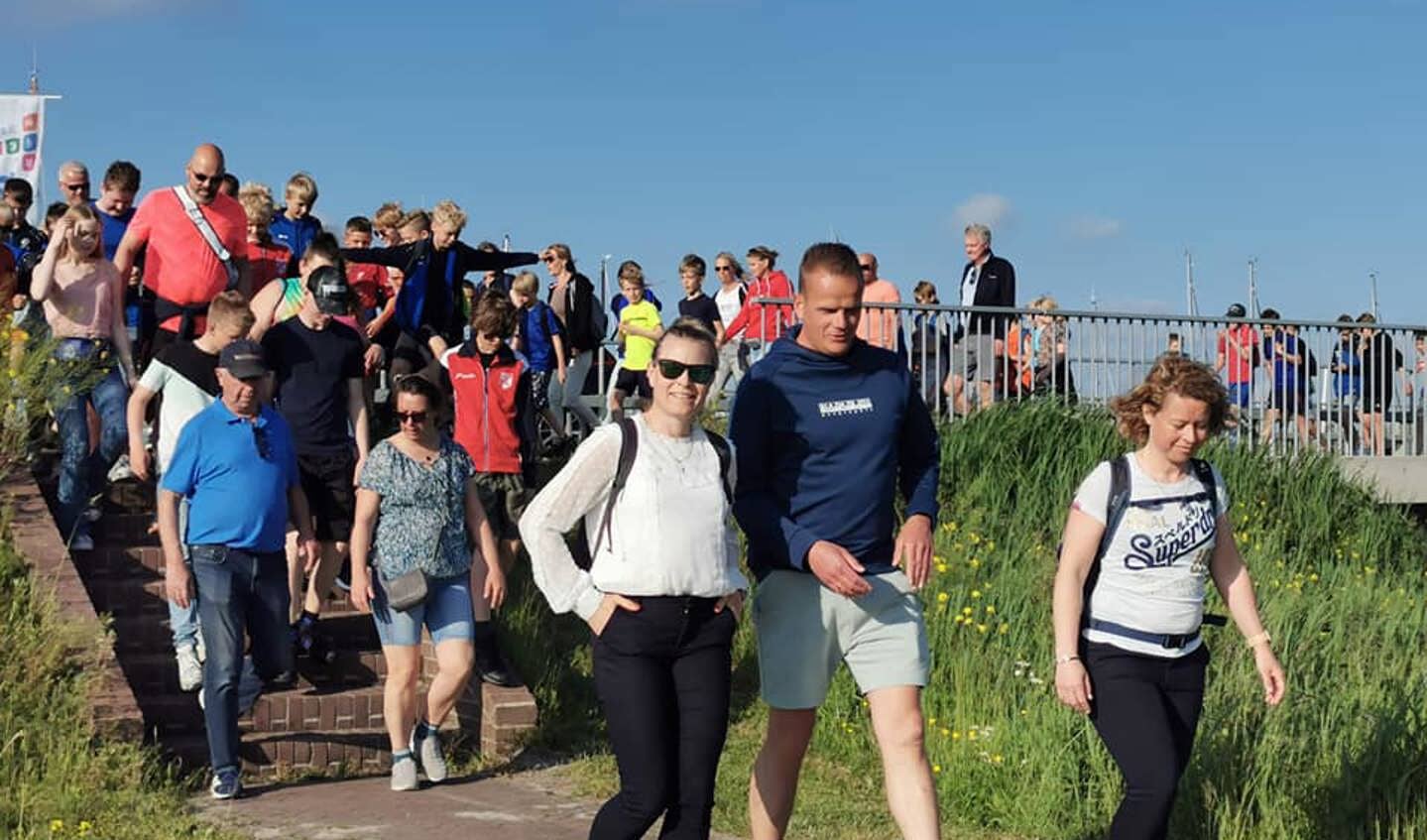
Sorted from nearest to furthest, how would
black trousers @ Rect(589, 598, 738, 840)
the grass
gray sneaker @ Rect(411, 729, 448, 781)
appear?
black trousers @ Rect(589, 598, 738, 840), the grass, gray sneaker @ Rect(411, 729, 448, 781)

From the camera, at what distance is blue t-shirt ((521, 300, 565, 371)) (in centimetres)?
1608

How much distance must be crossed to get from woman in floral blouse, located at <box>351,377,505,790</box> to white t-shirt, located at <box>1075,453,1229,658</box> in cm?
328

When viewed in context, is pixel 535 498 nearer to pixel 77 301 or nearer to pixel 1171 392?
pixel 1171 392

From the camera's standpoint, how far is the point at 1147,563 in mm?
6082

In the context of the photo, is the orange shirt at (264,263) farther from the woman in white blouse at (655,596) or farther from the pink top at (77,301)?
the woman in white blouse at (655,596)

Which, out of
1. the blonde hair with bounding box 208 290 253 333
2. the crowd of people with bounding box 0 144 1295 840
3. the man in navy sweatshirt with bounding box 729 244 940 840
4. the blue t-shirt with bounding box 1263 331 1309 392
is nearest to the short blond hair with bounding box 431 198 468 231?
the crowd of people with bounding box 0 144 1295 840

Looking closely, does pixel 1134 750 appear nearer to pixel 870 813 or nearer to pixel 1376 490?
pixel 870 813

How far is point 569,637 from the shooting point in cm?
1188

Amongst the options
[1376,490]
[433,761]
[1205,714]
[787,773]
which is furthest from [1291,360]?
[787,773]

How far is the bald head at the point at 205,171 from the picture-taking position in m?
11.3

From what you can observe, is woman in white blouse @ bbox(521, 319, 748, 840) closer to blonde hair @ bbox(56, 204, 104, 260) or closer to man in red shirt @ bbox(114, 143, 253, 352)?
blonde hair @ bbox(56, 204, 104, 260)

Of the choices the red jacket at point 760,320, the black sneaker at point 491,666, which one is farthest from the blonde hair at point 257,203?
the red jacket at point 760,320

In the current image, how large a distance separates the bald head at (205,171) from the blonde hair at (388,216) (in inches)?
128

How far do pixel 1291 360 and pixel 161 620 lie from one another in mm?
12178
